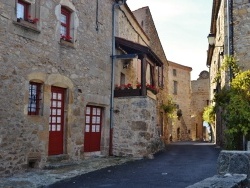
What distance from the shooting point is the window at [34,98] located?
8609 millimetres

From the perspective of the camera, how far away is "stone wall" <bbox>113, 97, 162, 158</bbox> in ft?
38.4

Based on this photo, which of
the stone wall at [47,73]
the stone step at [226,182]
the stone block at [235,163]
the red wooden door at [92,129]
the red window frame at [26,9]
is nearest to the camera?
the stone step at [226,182]

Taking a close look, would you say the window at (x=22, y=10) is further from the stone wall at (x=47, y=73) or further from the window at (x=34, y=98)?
the window at (x=34, y=98)

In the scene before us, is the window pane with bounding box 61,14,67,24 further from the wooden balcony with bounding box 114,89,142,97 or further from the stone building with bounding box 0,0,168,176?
the wooden balcony with bounding box 114,89,142,97

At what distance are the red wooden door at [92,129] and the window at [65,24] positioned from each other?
8.38 ft

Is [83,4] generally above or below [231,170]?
above

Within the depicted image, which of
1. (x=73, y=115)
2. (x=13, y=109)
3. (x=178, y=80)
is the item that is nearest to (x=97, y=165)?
(x=73, y=115)

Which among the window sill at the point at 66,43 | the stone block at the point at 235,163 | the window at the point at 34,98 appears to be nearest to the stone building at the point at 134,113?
the window sill at the point at 66,43

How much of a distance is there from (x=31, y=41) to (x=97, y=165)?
12.5 feet

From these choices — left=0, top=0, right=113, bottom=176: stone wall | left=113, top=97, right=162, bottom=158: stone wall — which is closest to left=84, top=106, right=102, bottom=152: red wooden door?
left=0, top=0, right=113, bottom=176: stone wall

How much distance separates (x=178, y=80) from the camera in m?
35.8

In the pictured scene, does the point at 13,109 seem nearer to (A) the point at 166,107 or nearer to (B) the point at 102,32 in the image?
(B) the point at 102,32

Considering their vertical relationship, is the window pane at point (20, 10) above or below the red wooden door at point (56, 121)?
above

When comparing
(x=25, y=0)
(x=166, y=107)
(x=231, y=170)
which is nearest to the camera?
(x=231, y=170)
